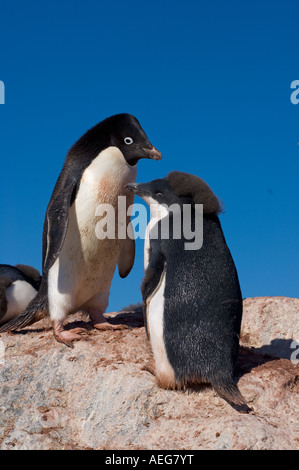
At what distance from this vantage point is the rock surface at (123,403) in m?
3.66

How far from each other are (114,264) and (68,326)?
0.84 meters

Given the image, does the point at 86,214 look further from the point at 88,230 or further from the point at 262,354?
the point at 262,354

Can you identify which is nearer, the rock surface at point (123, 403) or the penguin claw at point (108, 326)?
the rock surface at point (123, 403)

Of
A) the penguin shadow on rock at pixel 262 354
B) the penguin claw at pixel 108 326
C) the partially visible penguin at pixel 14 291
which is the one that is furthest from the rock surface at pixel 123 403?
the partially visible penguin at pixel 14 291

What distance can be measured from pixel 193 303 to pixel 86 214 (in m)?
1.59

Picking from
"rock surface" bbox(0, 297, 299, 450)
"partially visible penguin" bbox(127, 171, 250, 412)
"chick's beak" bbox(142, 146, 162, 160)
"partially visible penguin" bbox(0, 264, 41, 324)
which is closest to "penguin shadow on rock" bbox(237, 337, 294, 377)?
"rock surface" bbox(0, 297, 299, 450)

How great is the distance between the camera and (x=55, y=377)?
4570 millimetres

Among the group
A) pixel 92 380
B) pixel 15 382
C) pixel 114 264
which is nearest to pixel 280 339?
pixel 114 264

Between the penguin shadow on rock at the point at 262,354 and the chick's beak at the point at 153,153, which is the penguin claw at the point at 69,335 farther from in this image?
the chick's beak at the point at 153,153

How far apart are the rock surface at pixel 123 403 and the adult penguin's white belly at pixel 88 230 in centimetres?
50

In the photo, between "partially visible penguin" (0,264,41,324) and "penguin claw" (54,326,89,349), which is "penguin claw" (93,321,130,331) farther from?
"partially visible penguin" (0,264,41,324)

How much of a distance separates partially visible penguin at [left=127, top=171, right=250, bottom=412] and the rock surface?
0.18 m

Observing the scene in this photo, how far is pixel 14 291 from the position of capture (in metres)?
7.32

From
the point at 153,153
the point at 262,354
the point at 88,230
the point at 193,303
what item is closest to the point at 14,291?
the point at 88,230
